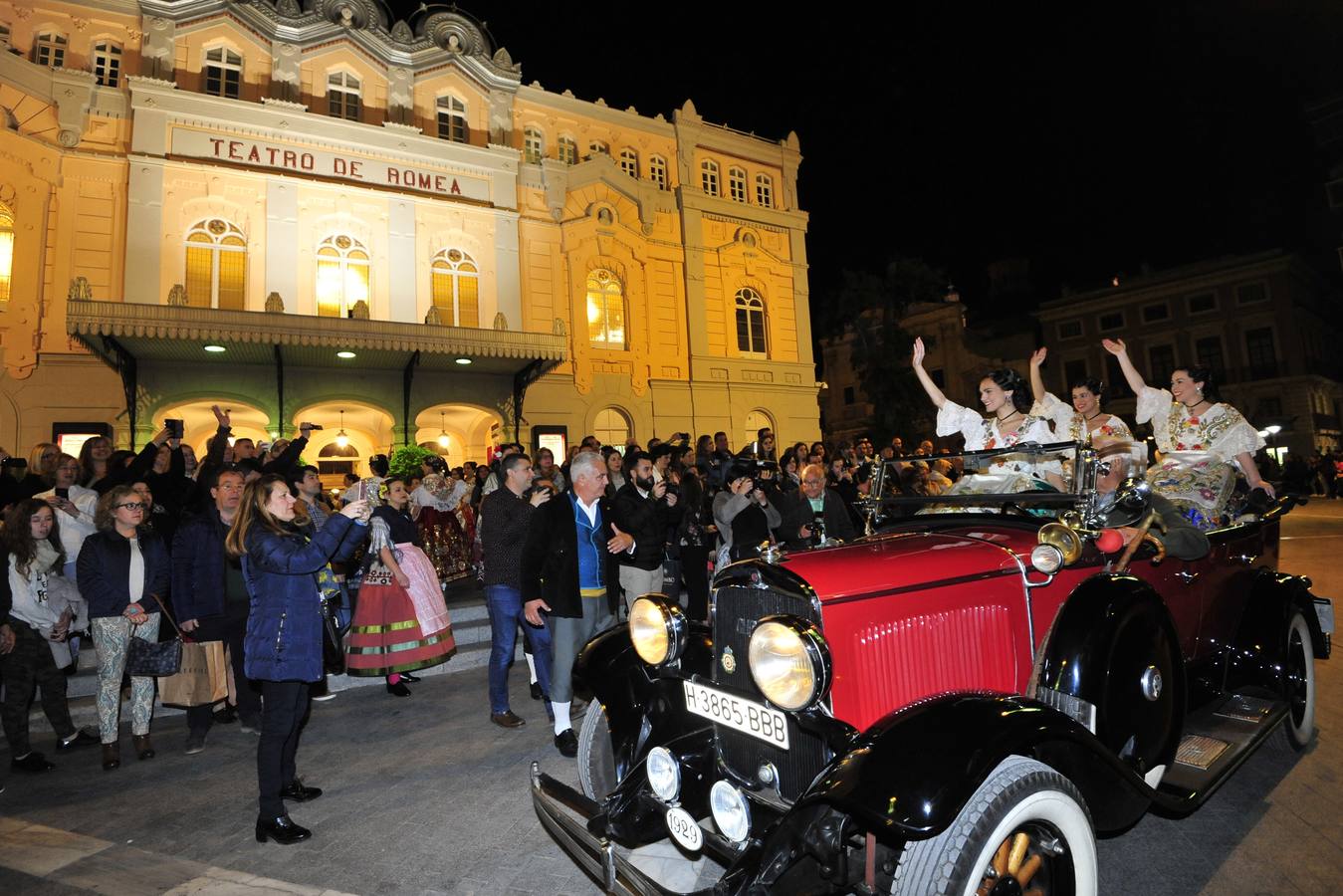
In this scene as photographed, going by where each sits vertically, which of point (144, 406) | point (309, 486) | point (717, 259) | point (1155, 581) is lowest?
point (1155, 581)

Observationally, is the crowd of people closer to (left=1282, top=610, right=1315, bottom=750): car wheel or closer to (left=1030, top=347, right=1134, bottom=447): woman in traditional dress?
(left=1030, top=347, right=1134, bottom=447): woman in traditional dress

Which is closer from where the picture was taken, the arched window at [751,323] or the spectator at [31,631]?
the spectator at [31,631]

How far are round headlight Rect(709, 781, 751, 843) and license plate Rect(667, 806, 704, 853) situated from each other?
9cm

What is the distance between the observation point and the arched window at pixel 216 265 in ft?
50.6

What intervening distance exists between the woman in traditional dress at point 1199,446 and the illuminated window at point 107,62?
2026cm

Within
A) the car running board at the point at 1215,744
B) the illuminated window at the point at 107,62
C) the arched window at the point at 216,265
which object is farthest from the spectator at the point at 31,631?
the illuminated window at the point at 107,62

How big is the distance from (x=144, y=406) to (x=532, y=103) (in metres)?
12.6

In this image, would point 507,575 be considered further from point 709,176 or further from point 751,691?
point 709,176

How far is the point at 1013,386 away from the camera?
4.56 meters

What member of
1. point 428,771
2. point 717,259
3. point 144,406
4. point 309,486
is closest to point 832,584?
point 428,771

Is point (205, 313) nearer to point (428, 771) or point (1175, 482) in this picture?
point (428, 771)

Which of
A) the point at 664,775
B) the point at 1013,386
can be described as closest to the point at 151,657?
the point at 664,775

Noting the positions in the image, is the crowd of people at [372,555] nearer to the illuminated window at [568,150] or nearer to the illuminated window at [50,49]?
the illuminated window at [50,49]

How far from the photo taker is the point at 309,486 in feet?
23.1
